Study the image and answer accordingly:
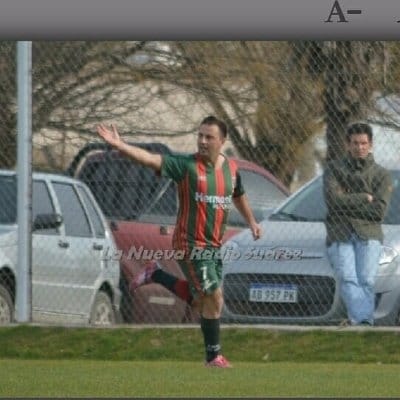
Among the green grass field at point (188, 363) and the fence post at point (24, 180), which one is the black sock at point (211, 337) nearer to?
the green grass field at point (188, 363)

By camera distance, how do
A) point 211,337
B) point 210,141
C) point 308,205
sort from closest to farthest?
point 211,337 < point 210,141 < point 308,205

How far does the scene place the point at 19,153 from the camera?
48.2 ft

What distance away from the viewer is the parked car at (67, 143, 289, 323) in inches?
573

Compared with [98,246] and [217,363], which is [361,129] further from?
[217,363]

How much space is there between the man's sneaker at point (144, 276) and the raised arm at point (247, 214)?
5.14ft

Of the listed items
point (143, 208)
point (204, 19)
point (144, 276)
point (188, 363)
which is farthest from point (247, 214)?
point (204, 19)

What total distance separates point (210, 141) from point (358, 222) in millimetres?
1968

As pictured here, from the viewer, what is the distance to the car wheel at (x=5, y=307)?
47.7 feet

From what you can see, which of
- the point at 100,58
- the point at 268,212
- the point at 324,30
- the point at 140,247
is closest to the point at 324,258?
the point at 268,212

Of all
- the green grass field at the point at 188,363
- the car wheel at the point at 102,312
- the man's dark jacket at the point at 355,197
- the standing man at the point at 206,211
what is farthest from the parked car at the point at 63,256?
the man's dark jacket at the point at 355,197

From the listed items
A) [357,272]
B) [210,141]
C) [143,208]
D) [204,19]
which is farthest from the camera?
[143,208]

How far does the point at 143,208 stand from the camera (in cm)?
1480

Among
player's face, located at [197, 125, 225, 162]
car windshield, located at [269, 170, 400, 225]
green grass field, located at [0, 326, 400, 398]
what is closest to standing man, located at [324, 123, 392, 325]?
car windshield, located at [269, 170, 400, 225]

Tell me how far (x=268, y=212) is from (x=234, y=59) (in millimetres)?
1354
